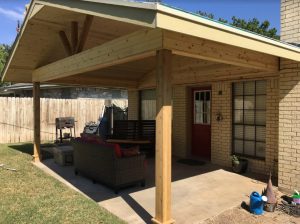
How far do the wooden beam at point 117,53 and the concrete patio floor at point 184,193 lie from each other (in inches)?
99.7

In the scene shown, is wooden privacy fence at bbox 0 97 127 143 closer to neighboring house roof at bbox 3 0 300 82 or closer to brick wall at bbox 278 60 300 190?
neighboring house roof at bbox 3 0 300 82

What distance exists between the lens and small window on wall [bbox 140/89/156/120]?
10.9 metres

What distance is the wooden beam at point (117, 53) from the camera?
3.96 meters

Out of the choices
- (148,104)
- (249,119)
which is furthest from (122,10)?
(148,104)

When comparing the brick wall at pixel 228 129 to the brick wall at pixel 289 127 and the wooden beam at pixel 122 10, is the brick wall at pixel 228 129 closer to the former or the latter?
the brick wall at pixel 289 127

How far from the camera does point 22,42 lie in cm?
735

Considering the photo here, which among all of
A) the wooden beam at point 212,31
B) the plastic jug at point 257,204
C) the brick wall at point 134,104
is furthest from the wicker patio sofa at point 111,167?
the brick wall at point 134,104

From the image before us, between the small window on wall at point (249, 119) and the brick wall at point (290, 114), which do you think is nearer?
the brick wall at point (290, 114)

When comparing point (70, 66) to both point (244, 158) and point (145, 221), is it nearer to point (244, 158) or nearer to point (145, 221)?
point (145, 221)

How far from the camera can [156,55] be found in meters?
4.05

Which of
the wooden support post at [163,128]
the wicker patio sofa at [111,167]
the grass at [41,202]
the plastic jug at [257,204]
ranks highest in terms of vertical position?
the wooden support post at [163,128]

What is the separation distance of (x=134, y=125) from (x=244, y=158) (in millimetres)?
4146

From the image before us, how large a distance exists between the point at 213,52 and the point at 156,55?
105cm

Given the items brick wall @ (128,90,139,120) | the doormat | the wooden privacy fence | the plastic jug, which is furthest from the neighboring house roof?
the wooden privacy fence
